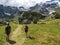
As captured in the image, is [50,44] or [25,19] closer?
[50,44]

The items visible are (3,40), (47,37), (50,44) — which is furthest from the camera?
(47,37)

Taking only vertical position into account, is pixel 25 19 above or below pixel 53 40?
below

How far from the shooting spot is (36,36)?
4975 cm

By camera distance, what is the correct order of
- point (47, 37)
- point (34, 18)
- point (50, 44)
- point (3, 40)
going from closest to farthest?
point (50, 44), point (3, 40), point (47, 37), point (34, 18)

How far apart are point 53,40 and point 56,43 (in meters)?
2.38

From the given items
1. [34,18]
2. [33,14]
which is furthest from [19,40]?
[33,14]

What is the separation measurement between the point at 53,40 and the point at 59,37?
10.5 ft

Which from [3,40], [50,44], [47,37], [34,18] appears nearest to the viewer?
[50,44]

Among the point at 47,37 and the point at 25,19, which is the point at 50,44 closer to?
the point at 47,37

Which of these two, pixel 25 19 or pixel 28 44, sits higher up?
pixel 28 44

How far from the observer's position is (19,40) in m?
45.9

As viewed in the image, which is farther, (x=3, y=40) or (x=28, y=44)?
(x=3, y=40)

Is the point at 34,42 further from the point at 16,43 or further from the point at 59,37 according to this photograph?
the point at 59,37

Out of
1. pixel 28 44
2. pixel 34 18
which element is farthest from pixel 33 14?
pixel 28 44
